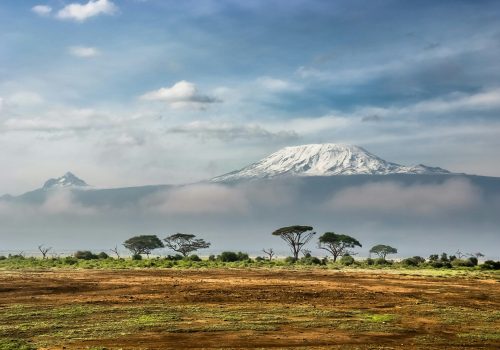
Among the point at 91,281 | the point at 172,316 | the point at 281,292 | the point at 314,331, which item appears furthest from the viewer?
the point at 91,281

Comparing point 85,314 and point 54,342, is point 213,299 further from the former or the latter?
point 54,342

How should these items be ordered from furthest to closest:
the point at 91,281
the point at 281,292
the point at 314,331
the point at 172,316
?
1. the point at 91,281
2. the point at 281,292
3. the point at 172,316
4. the point at 314,331

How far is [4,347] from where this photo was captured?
2067 centimetres

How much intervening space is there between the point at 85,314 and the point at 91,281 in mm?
20734

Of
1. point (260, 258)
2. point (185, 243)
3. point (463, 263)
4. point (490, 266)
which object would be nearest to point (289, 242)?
point (260, 258)

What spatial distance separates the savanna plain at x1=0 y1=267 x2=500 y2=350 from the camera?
22.0 meters

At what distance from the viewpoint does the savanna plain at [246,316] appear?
2203 cm

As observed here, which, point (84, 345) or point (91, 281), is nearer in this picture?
point (84, 345)

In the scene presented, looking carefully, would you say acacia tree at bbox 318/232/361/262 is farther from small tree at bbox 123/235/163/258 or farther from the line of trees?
small tree at bbox 123/235/163/258

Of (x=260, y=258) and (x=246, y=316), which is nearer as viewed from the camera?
(x=246, y=316)

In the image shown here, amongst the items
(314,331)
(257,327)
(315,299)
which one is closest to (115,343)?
(257,327)

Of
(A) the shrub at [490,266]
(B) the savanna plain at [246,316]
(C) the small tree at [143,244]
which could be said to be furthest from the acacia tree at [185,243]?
(B) the savanna plain at [246,316]

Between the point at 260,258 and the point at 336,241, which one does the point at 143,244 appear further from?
the point at 336,241

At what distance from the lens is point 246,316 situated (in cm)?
2777
